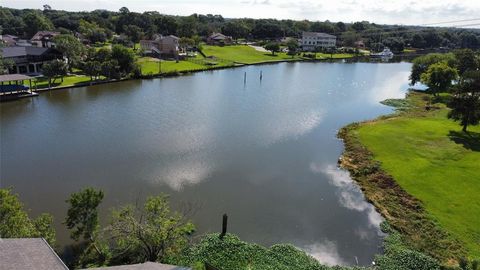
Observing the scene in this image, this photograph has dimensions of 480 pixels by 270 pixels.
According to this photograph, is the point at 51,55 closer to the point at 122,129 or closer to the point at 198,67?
the point at 198,67

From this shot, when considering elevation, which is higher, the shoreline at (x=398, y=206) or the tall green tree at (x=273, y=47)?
the tall green tree at (x=273, y=47)

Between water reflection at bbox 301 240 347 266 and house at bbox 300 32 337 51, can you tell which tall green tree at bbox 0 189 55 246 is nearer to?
water reflection at bbox 301 240 347 266

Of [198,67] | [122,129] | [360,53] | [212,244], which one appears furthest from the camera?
[360,53]

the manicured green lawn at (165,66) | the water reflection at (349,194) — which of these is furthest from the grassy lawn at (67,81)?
the water reflection at (349,194)

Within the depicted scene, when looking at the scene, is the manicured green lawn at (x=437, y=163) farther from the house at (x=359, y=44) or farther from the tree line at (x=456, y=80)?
the house at (x=359, y=44)

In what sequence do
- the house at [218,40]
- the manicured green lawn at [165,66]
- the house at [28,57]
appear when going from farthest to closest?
the house at [218,40]
the manicured green lawn at [165,66]
the house at [28,57]

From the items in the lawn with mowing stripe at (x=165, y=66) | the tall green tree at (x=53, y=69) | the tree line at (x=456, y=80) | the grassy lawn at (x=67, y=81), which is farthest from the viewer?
the lawn with mowing stripe at (x=165, y=66)

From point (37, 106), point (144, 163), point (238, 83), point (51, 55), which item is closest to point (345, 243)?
point (144, 163)
